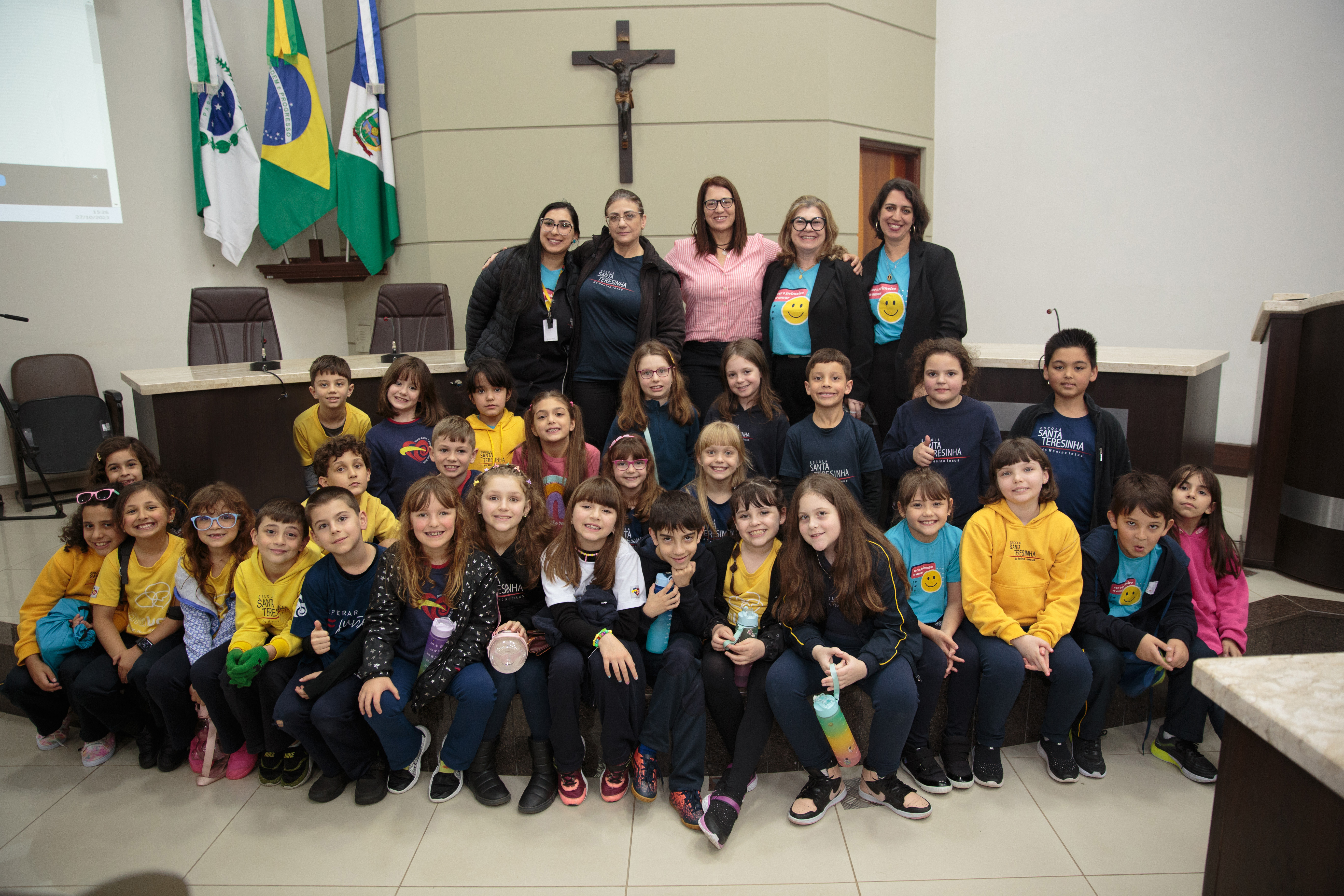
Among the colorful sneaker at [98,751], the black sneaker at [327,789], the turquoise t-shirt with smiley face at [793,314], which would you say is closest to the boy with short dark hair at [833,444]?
the turquoise t-shirt with smiley face at [793,314]

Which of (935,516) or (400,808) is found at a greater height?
(935,516)

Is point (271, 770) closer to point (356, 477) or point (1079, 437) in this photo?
point (356, 477)

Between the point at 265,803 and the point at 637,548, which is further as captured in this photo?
the point at 637,548

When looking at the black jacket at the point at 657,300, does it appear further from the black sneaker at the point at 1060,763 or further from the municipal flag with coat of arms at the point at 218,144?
the municipal flag with coat of arms at the point at 218,144

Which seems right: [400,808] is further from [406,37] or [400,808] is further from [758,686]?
[406,37]

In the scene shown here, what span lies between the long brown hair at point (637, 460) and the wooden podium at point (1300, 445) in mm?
2387

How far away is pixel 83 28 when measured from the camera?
439cm

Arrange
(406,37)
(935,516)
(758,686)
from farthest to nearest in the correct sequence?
(406,37) → (935,516) → (758,686)

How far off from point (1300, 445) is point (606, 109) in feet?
13.5

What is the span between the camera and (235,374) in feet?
10.7

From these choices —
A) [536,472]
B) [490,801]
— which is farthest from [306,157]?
[490,801]

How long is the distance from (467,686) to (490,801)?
12.2 inches

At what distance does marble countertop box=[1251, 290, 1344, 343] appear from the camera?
2.72 metres

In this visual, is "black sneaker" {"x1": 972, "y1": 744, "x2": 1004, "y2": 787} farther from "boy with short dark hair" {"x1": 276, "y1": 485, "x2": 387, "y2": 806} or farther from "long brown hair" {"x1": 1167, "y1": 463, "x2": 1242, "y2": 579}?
"boy with short dark hair" {"x1": 276, "y1": 485, "x2": 387, "y2": 806}
